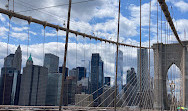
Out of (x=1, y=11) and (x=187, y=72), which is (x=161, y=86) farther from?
(x=1, y=11)

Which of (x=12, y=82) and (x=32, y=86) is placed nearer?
(x=12, y=82)

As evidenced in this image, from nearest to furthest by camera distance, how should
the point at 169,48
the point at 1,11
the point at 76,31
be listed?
the point at 1,11 → the point at 76,31 → the point at 169,48

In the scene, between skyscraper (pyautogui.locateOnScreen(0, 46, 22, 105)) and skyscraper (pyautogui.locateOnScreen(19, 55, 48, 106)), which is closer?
skyscraper (pyautogui.locateOnScreen(0, 46, 22, 105))

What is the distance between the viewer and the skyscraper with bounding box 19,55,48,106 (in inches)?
4892

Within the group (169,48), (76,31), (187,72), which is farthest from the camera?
(169,48)

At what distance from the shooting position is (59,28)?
20578 millimetres

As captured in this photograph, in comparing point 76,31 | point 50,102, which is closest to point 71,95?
point 50,102

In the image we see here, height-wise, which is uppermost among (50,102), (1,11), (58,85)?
(1,11)

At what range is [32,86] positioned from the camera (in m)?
128

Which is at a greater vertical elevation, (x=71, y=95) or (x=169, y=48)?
(x=169, y=48)

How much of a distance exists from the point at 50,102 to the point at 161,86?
340 feet

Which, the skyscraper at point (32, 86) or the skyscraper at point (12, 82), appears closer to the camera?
the skyscraper at point (12, 82)

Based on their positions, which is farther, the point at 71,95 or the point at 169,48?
the point at 71,95

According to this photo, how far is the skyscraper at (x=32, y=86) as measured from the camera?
408ft
